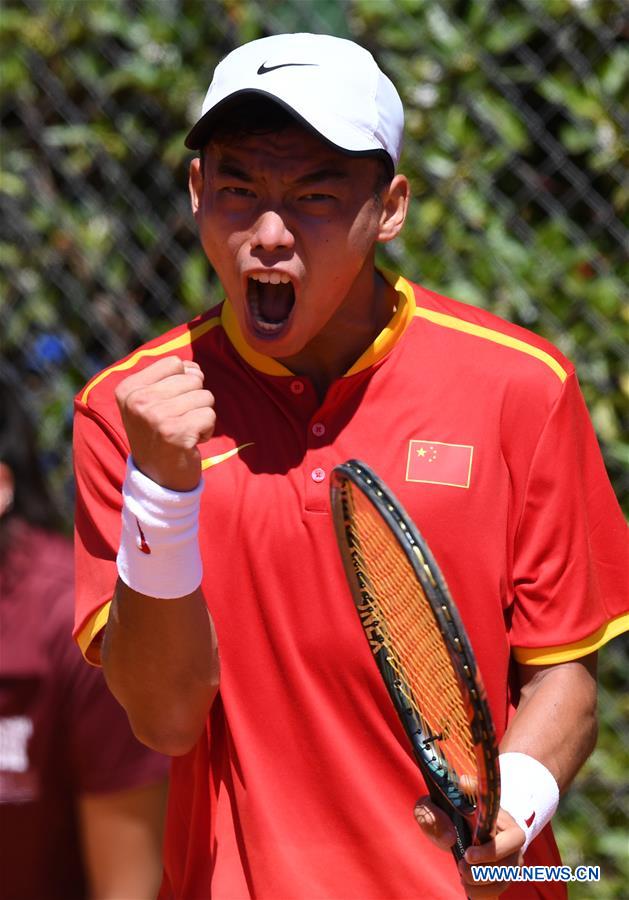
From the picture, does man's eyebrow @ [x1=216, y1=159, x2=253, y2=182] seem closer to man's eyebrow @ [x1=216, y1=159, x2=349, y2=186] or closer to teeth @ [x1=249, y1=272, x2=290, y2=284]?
man's eyebrow @ [x1=216, y1=159, x2=349, y2=186]

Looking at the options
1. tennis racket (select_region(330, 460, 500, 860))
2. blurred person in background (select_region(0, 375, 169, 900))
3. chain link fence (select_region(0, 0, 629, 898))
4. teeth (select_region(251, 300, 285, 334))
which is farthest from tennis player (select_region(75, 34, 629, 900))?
chain link fence (select_region(0, 0, 629, 898))

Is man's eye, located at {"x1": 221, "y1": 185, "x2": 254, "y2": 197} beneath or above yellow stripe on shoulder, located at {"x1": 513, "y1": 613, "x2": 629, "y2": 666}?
above

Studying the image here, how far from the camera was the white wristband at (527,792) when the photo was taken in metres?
2.00

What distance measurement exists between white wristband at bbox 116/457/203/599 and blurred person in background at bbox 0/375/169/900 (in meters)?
0.59

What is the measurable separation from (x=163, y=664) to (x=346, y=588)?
11.0 inches

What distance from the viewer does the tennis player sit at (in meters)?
2.19

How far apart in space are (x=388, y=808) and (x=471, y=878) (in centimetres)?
32

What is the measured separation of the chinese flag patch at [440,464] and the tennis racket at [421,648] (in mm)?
184

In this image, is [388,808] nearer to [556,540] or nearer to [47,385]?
[556,540]

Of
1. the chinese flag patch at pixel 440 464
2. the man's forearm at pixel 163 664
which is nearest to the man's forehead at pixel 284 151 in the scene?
the chinese flag patch at pixel 440 464

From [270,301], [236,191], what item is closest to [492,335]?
[270,301]

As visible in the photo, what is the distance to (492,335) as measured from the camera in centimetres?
235

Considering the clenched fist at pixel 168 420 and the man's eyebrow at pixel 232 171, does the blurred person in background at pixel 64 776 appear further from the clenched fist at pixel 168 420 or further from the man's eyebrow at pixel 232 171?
the man's eyebrow at pixel 232 171

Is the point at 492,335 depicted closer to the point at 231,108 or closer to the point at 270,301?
the point at 270,301
